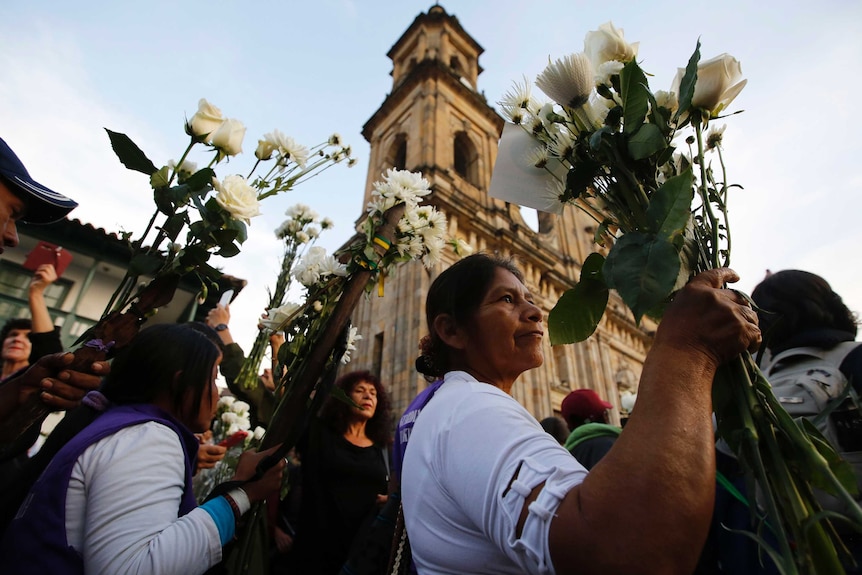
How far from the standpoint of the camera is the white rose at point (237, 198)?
1663mm

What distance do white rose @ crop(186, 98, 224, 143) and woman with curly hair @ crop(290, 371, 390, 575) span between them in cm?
158

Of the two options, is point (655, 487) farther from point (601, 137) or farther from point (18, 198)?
point (18, 198)

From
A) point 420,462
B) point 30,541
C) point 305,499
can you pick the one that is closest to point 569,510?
point 420,462

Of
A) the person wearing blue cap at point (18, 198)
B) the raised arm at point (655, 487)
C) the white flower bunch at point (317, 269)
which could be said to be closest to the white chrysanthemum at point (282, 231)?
the white flower bunch at point (317, 269)

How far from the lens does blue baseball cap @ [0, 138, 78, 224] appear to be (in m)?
1.62

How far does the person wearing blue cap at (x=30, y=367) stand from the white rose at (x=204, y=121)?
654mm

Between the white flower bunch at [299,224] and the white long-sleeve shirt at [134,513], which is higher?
the white flower bunch at [299,224]

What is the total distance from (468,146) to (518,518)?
596 inches

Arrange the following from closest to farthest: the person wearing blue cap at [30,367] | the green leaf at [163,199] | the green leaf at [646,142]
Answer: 1. the green leaf at [646,142]
2. the person wearing blue cap at [30,367]
3. the green leaf at [163,199]

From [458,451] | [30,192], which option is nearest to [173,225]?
[30,192]

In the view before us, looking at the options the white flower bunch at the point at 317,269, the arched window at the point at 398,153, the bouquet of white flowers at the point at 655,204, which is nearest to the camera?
the bouquet of white flowers at the point at 655,204

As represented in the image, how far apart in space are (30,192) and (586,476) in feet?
7.10

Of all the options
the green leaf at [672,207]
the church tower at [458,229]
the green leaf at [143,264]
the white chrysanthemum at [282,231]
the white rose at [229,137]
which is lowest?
the green leaf at [672,207]

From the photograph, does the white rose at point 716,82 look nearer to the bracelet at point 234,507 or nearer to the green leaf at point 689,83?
the green leaf at point 689,83
